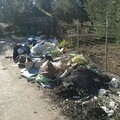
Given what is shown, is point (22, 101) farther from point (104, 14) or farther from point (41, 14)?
point (41, 14)

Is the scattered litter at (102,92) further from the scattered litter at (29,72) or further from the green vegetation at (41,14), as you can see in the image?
the green vegetation at (41,14)

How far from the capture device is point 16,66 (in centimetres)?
1115

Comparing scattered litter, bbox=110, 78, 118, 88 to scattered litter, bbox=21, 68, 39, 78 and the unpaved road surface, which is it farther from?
scattered litter, bbox=21, 68, 39, 78

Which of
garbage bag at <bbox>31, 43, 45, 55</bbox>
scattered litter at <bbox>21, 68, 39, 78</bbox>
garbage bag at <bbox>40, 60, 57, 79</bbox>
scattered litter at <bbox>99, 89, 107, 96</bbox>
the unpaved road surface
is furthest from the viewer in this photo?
garbage bag at <bbox>31, 43, 45, 55</bbox>

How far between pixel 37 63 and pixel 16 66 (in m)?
1.26

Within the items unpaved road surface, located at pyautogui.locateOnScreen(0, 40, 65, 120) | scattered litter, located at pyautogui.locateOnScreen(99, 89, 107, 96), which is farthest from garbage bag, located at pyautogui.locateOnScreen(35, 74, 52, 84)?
scattered litter, located at pyautogui.locateOnScreen(99, 89, 107, 96)

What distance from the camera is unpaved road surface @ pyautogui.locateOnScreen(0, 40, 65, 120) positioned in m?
6.51

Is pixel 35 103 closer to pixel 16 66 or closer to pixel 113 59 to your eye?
pixel 16 66

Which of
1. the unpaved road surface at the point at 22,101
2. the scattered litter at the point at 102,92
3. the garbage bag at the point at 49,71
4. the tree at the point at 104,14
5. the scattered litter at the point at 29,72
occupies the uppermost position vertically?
the tree at the point at 104,14

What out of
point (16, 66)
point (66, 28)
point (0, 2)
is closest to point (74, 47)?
point (66, 28)

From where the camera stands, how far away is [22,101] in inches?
292

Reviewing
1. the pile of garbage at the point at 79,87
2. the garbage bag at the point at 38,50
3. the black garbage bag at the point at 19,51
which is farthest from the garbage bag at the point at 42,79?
the garbage bag at the point at 38,50

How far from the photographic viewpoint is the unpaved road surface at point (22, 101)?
6.51 metres

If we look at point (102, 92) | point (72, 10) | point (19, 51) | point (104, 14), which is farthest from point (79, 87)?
point (72, 10)
